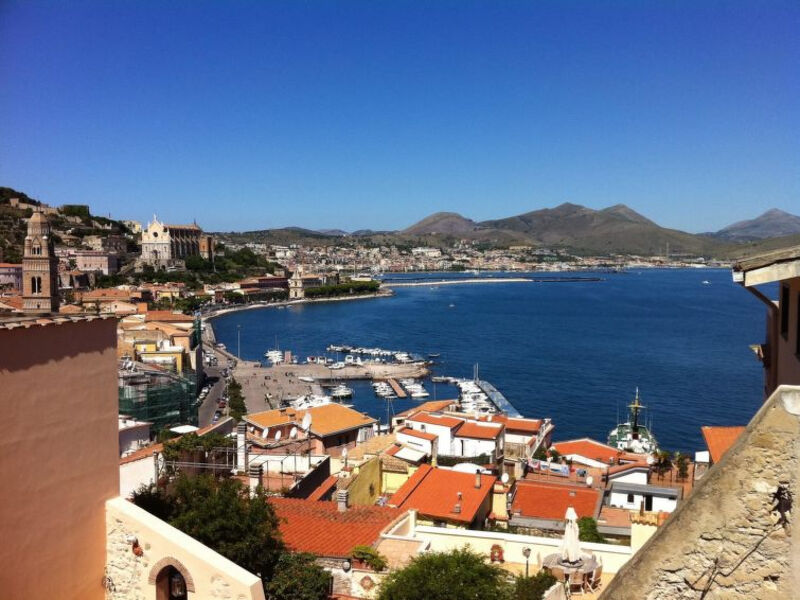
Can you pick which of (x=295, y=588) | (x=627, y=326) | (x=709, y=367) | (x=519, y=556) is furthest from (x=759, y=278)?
(x=627, y=326)

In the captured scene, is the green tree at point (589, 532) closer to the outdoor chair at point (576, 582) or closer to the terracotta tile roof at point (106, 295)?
the outdoor chair at point (576, 582)

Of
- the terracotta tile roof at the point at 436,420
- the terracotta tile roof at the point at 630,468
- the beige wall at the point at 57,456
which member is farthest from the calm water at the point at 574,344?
the beige wall at the point at 57,456

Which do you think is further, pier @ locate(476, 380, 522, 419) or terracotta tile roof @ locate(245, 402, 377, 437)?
pier @ locate(476, 380, 522, 419)

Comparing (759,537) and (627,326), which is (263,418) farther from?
(627,326)

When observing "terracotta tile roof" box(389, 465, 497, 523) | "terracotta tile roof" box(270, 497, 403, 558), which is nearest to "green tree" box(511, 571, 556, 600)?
"terracotta tile roof" box(270, 497, 403, 558)

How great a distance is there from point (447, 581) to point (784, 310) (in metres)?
2.74

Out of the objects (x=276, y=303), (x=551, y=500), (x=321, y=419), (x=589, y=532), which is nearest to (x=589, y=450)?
(x=321, y=419)

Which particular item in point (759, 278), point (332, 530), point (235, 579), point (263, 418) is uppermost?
point (759, 278)

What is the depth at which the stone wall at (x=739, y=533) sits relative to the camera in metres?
1.20

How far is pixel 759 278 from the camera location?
1.86 meters

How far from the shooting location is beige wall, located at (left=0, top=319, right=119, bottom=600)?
2.99 m

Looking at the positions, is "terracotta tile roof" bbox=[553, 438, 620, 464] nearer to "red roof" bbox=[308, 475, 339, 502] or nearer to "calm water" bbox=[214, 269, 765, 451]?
"calm water" bbox=[214, 269, 765, 451]

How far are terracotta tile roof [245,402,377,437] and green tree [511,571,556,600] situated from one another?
994 centimetres

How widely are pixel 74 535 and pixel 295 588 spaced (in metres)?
1.76
